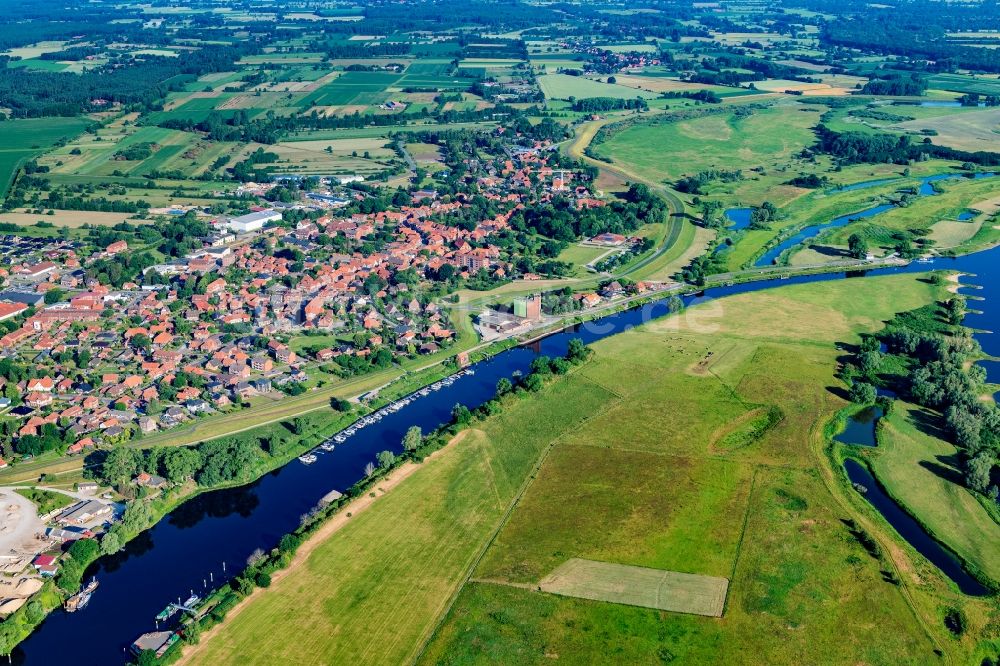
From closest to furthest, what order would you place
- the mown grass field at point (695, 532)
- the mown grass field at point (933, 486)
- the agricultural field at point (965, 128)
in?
the mown grass field at point (695, 532), the mown grass field at point (933, 486), the agricultural field at point (965, 128)

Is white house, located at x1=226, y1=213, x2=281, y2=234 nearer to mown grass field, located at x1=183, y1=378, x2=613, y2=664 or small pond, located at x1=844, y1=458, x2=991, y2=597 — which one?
mown grass field, located at x1=183, y1=378, x2=613, y2=664

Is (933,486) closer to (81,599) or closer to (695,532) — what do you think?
(695,532)

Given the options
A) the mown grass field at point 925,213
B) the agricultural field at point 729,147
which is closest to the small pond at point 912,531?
the mown grass field at point 925,213

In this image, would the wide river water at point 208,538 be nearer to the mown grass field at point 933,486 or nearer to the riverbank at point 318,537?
the riverbank at point 318,537

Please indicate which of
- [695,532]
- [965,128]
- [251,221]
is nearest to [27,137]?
[251,221]

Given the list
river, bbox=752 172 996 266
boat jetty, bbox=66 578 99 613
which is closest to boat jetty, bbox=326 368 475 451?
boat jetty, bbox=66 578 99 613

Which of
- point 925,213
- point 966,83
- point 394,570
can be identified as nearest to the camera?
point 394,570
